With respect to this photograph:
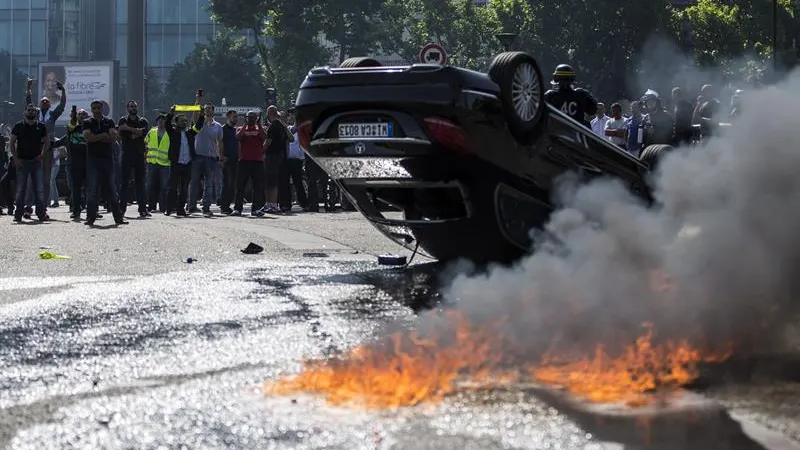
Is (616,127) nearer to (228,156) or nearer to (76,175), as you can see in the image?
(228,156)

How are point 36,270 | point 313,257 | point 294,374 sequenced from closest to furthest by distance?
1. point 294,374
2. point 36,270
3. point 313,257

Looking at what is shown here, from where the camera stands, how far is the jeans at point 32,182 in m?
19.8

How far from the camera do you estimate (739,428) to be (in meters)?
4.18

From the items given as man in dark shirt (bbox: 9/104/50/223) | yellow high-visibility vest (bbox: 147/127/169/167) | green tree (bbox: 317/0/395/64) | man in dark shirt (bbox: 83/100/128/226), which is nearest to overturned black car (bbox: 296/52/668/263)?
man in dark shirt (bbox: 83/100/128/226)

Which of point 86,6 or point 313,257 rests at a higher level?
point 86,6

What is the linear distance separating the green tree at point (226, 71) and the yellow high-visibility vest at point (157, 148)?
6543 cm

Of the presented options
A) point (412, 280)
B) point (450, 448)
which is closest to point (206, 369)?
point (450, 448)

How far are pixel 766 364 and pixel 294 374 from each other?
1.88 meters

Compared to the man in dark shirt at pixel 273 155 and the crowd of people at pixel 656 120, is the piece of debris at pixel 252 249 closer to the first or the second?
the crowd of people at pixel 656 120

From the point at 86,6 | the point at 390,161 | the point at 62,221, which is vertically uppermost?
the point at 86,6

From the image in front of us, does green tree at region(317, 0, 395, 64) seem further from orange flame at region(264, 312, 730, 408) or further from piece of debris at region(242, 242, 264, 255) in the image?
orange flame at region(264, 312, 730, 408)

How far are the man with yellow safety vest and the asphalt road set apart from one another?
11934mm

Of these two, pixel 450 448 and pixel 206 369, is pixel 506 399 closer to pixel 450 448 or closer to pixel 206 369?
pixel 450 448

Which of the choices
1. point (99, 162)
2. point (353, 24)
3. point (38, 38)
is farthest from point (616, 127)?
point (38, 38)
